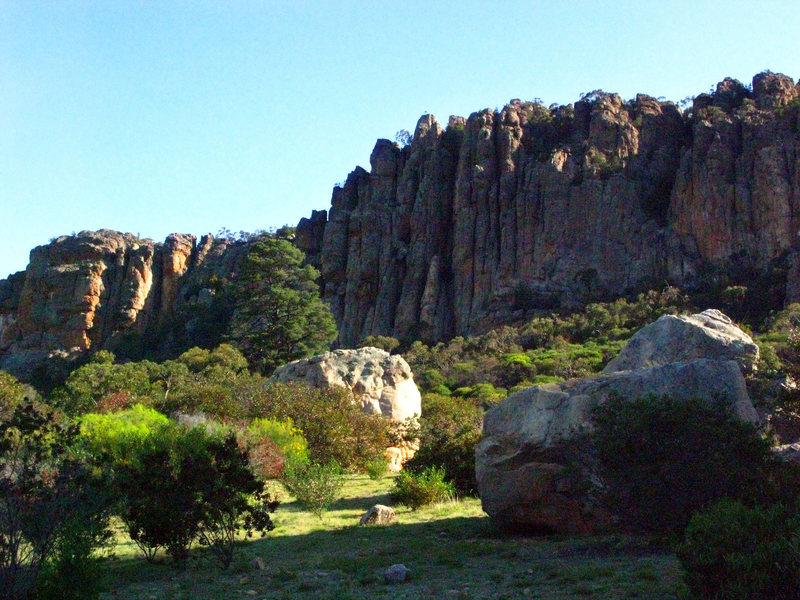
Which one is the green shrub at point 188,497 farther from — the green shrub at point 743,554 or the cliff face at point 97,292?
the cliff face at point 97,292

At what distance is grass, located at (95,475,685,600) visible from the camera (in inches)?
321

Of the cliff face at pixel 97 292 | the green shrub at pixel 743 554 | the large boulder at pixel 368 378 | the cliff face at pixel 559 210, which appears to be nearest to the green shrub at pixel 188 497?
the green shrub at pixel 743 554

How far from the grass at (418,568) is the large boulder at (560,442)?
1.29 feet

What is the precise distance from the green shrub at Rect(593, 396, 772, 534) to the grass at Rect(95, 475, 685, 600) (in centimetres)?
64

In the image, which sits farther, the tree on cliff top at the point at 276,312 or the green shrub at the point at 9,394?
the tree on cliff top at the point at 276,312

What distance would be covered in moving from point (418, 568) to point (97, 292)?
270 feet

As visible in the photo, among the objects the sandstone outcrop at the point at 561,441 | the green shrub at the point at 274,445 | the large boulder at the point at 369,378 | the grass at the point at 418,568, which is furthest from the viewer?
the large boulder at the point at 369,378

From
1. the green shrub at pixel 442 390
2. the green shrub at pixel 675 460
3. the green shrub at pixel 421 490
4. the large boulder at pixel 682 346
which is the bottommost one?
the green shrub at pixel 421 490

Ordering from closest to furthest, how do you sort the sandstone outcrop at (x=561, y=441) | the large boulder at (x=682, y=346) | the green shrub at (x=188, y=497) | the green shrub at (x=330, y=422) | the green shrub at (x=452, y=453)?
the green shrub at (x=188, y=497) → the sandstone outcrop at (x=561, y=441) → the large boulder at (x=682, y=346) → the green shrub at (x=452, y=453) → the green shrub at (x=330, y=422)

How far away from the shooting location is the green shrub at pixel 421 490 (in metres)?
15.2

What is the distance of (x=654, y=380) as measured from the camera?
10.6 metres

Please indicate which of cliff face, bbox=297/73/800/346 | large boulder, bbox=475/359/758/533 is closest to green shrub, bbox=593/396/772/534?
large boulder, bbox=475/359/758/533

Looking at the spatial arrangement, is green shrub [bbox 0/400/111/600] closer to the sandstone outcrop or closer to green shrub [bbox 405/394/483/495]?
the sandstone outcrop

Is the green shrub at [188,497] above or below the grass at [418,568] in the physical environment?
above
